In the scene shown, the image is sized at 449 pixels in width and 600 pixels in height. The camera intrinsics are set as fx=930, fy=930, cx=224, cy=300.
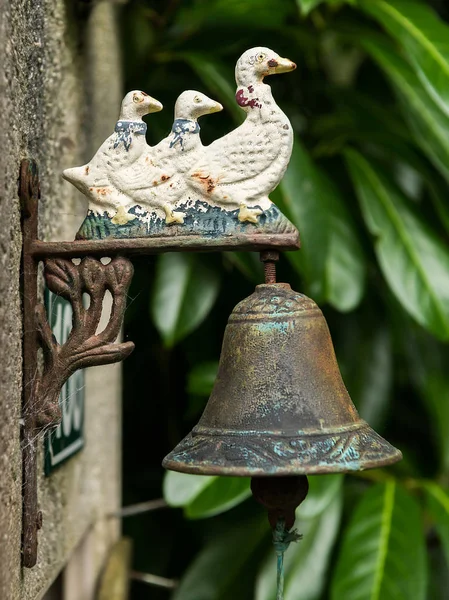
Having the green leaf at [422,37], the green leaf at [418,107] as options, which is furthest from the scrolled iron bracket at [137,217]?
the green leaf at [418,107]

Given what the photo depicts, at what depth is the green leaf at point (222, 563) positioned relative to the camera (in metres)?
1.93

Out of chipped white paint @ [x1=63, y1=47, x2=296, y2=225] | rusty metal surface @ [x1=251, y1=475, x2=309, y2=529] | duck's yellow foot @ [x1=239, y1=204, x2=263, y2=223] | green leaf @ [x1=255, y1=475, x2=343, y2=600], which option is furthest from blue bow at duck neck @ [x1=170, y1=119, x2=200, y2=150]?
green leaf @ [x1=255, y1=475, x2=343, y2=600]

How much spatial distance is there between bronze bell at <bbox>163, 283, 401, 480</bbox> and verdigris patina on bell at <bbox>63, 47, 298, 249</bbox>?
0.29 feet

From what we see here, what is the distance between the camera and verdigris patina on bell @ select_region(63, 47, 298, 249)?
3.40 ft

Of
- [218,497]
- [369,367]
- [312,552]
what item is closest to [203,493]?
[218,497]

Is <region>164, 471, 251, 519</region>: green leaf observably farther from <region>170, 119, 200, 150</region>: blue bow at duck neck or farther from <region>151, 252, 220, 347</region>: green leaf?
<region>170, 119, 200, 150</region>: blue bow at duck neck

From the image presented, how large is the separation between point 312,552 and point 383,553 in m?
0.17

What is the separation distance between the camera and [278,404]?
1.02 m

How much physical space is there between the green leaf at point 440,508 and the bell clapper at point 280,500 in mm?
812

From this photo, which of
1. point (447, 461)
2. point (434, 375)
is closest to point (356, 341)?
point (434, 375)

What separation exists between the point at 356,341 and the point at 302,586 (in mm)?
573

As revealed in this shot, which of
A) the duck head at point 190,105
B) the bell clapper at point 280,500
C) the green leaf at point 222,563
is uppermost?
the duck head at point 190,105

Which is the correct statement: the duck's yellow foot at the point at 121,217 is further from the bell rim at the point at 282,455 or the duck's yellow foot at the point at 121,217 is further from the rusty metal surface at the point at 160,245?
the bell rim at the point at 282,455

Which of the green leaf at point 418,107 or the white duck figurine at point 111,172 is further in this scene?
the green leaf at point 418,107
